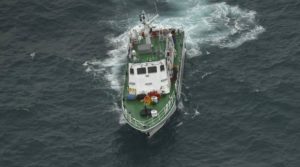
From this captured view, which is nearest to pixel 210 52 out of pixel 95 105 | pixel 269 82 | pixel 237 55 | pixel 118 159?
pixel 237 55

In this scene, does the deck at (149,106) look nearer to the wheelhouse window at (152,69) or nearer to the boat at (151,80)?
the boat at (151,80)

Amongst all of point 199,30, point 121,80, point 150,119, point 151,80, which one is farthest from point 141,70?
point 199,30

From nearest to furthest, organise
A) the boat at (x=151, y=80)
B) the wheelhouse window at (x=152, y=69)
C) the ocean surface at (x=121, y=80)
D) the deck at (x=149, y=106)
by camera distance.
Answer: the ocean surface at (x=121, y=80) → the deck at (x=149, y=106) → the boat at (x=151, y=80) → the wheelhouse window at (x=152, y=69)

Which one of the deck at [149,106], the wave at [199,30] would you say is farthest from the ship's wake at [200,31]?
the deck at [149,106]

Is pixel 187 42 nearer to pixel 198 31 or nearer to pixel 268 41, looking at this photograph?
pixel 198 31

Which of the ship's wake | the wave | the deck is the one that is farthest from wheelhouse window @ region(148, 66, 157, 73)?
the ship's wake

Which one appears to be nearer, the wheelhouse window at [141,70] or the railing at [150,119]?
the railing at [150,119]

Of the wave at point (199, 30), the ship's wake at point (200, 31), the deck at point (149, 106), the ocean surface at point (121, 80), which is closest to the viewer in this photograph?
the ocean surface at point (121, 80)

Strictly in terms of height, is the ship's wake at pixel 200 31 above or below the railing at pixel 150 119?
above
